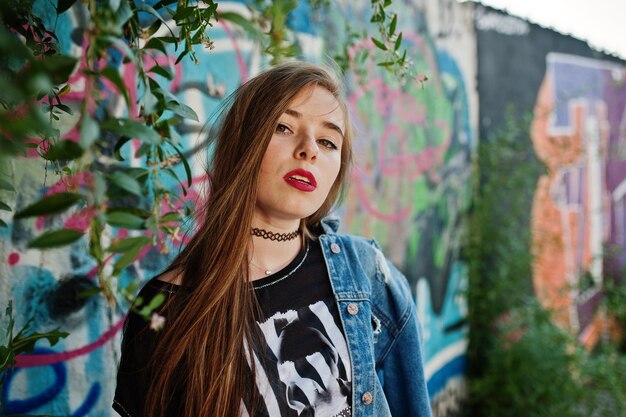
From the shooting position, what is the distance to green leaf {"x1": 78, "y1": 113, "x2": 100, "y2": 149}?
63cm

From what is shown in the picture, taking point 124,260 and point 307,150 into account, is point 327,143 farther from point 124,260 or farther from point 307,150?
point 124,260

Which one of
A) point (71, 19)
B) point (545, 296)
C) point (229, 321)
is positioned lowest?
point (545, 296)

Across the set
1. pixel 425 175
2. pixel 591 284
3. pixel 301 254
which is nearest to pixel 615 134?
pixel 591 284

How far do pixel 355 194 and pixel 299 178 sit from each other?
66.0 inches

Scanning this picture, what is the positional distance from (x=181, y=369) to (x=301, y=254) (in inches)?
18.3

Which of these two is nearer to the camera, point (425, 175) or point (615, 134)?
point (425, 175)

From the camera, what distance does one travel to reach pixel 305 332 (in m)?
1.51

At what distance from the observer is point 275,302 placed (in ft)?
5.01

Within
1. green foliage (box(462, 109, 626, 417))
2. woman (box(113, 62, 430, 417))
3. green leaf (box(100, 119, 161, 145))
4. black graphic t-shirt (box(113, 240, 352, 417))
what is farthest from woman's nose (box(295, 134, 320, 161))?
green foliage (box(462, 109, 626, 417))

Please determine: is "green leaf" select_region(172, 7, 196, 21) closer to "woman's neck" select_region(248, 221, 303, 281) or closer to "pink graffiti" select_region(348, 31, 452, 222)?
"woman's neck" select_region(248, 221, 303, 281)

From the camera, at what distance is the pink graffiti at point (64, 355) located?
1.68m

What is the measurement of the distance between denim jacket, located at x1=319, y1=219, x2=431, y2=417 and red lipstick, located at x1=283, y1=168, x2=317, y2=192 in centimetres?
25

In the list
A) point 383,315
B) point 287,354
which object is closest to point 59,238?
point 287,354

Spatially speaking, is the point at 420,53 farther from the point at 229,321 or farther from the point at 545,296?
the point at 229,321
